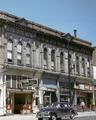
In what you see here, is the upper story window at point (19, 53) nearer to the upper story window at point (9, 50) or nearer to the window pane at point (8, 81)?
the upper story window at point (9, 50)

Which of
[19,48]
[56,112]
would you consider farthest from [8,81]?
[56,112]

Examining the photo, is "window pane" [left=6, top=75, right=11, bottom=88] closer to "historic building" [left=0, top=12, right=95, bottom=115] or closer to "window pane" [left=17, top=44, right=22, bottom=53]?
"historic building" [left=0, top=12, right=95, bottom=115]

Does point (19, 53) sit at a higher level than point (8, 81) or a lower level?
higher

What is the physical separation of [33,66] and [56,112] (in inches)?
600

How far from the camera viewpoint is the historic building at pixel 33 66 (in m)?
43.0

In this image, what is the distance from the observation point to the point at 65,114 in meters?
33.9

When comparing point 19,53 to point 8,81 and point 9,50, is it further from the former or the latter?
point 8,81

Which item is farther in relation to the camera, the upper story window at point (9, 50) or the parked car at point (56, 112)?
→ the upper story window at point (9, 50)

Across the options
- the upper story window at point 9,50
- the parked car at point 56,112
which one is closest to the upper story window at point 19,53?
the upper story window at point 9,50

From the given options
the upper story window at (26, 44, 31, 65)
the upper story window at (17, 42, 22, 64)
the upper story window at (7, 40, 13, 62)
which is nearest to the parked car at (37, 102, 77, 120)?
the upper story window at (7, 40, 13, 62)

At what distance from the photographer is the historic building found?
43.0 metres

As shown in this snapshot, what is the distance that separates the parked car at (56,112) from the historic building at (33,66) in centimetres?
948

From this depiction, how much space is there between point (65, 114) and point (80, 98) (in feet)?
79.1

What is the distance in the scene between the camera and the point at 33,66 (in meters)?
47.4
